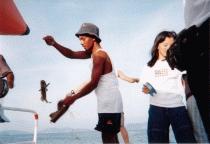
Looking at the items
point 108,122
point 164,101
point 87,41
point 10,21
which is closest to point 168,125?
point 164,101

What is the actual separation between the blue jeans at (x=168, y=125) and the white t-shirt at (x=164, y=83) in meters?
0.04

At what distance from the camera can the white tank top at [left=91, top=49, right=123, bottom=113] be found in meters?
1.42

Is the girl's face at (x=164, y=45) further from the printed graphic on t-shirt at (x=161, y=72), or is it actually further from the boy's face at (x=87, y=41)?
the boy's face at (x=87, y=41)

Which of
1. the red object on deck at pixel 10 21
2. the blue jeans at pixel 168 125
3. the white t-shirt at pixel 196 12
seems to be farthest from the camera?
the blue jeans at pixel 168 125

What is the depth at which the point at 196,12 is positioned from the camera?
2.60 feet

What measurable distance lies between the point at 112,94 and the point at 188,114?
1.27 feet

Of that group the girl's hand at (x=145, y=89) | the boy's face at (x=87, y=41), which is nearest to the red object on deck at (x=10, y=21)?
the boy's face at (x=87, y=41)

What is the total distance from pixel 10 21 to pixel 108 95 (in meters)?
0.52

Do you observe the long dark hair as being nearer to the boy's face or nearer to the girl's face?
the girl's face

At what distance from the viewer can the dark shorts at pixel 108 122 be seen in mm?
1386

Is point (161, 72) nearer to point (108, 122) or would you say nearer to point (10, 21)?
point (108, 122)

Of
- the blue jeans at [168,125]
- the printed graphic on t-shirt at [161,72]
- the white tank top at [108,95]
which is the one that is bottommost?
the blue jeans at [168,125]

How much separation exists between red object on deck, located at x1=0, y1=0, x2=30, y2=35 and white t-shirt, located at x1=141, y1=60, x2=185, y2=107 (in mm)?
698

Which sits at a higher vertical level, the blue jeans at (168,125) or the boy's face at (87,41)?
the boy's face at (87,41)
